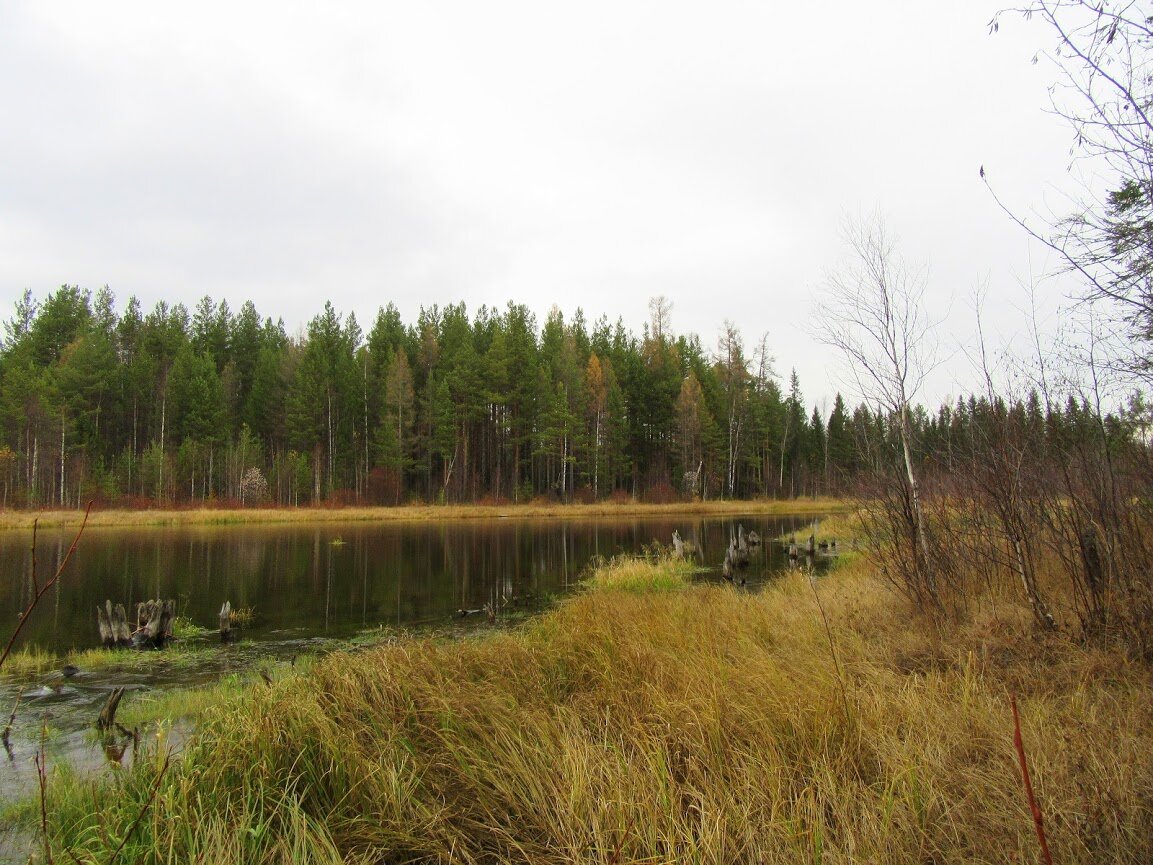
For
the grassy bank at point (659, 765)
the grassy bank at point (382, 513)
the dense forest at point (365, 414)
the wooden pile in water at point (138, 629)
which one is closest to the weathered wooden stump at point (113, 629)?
the wooden pile in water at point (138, 629)

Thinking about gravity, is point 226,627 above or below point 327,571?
above

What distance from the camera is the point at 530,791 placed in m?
3.92

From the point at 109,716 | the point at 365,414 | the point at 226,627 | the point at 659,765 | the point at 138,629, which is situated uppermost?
the point at 365,414

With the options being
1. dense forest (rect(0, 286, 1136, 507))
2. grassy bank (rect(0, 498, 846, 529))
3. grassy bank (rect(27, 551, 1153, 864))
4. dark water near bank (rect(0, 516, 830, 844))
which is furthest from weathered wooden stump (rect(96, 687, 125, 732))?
dense forest (rect(0, 286, 1136, 507))

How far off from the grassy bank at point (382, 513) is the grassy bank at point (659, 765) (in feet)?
97.8

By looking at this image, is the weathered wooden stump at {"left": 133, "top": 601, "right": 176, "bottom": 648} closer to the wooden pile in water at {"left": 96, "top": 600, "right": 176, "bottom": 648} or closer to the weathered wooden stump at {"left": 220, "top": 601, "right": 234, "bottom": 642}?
the wooden pile in water at {"left": 96, "top": 600, "right": 176, "bottom": 648}

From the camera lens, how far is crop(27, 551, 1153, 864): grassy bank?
10.5ft

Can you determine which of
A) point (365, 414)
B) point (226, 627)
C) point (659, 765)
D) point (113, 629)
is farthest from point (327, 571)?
point (365, 414)

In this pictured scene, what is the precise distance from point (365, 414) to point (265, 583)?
4276cm

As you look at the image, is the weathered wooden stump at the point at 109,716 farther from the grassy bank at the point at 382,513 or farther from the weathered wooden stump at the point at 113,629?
the grassy bank at the point at 382,513

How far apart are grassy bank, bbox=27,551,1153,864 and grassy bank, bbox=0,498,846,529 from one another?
29797 mm

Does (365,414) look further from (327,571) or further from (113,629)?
(113,629)

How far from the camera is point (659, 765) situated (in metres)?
3.86

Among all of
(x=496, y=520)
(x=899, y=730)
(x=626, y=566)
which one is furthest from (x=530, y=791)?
(x=496, y=520)
